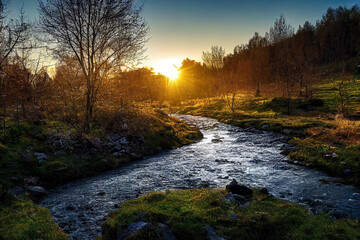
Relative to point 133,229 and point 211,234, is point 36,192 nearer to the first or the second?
point 133,229

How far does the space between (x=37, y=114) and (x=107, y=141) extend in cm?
609

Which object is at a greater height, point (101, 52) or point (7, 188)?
point (101, 52)

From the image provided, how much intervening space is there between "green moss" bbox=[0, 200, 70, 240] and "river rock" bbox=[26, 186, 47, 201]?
1219 mm

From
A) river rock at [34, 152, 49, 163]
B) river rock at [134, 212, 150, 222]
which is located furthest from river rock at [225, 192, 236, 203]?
river rock at [34, 152, 49, 163]

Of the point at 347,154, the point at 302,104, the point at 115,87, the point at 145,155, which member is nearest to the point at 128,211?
the point at 145,155

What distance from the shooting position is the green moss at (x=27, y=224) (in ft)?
18.9

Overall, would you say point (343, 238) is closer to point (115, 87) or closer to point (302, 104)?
point (115, 87)

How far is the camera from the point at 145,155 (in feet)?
53.2

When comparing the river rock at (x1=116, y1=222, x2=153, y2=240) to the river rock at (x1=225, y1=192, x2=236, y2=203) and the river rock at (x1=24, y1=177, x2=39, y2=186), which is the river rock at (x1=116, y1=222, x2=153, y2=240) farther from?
the river rock at (x1=24, y1=177, x2=39, y2=186)

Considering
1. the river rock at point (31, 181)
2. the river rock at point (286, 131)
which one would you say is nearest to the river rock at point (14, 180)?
the river rock at point (31, 181)

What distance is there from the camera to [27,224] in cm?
625

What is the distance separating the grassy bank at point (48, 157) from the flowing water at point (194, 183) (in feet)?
2.36

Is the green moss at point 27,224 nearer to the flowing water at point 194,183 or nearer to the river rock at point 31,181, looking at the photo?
the flowing water at point 194,183

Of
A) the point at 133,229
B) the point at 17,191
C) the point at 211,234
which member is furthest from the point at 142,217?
the point at 17,191
